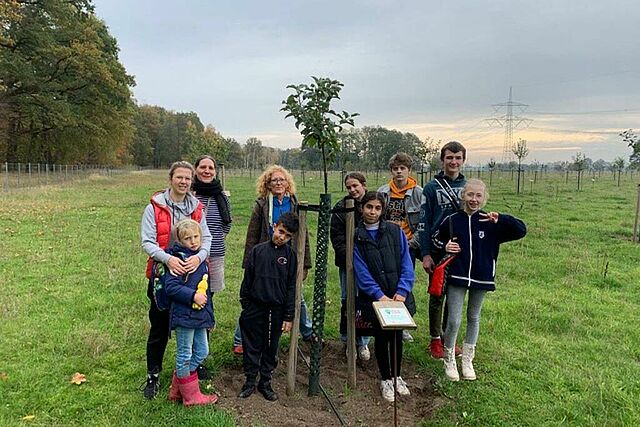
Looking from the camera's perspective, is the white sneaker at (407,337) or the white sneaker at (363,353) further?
the white sneaker at (407,337)

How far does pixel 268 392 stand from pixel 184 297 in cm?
112

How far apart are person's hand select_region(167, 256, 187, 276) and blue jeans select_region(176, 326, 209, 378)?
44 cm

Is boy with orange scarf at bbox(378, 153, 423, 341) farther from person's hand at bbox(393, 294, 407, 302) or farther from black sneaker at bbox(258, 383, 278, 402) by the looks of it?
black sneaker at bbox(258, 383, 278, 402)

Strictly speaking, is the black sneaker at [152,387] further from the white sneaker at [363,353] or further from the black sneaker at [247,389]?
the white sneaker at [363,353]

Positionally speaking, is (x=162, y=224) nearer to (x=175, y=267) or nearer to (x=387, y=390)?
(x=175, y=267)

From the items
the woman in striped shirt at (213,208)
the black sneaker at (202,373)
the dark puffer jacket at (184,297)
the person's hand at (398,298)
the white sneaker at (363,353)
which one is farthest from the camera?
the white sneaker at (363,353)

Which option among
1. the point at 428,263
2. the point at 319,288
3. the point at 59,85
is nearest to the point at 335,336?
the point at 428,263

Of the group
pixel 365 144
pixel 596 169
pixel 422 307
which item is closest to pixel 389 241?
pixel 422 307

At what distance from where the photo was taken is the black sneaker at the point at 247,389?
159 inches

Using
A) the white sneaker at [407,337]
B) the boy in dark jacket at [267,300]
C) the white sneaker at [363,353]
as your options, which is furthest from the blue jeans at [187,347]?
the white sneaker at [407,337]

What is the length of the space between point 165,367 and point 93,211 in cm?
1405

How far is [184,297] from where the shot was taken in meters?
3.69

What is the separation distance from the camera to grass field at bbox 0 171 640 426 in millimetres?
3908

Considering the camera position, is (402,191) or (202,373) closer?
(202,373)
